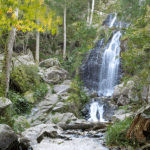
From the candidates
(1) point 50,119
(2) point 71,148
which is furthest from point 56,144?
(1) point 50,119

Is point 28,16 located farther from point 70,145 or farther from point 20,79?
point 20,79

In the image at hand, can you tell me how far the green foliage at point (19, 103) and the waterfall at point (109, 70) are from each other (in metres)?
9.09

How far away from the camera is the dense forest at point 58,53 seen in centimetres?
424

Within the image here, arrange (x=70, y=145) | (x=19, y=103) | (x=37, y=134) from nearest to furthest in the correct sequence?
(x=70, y=145) < (x=37, y=134) < (x=19, y=103)

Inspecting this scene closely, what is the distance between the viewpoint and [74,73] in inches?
744

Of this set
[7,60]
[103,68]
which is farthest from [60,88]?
[103,68]

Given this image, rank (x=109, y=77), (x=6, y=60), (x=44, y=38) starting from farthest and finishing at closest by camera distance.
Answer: (x=44, y=38)
(x=109, y=77)
(x=6, y=60)

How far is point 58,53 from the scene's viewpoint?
69.8 feet

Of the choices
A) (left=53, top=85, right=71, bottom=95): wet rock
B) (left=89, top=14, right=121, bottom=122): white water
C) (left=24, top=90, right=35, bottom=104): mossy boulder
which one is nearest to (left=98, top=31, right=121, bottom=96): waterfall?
(left=89, top=14, right=121, bottom=122): white water

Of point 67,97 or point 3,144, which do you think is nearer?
point 3,144

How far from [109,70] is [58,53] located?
7971 millimetres

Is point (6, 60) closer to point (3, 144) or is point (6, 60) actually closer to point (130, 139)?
point (3, 144)

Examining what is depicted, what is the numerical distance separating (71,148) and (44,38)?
18718 mm

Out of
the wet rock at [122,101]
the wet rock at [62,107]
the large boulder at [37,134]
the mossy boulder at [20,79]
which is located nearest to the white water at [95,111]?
the wet rock at [122,101]
